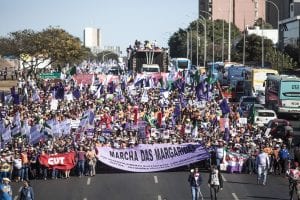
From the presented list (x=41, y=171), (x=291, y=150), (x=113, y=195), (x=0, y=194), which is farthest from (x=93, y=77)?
(x=0, y=194)

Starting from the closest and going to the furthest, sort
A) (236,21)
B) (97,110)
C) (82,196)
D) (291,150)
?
(82,196), (291,150), (97,110), (236,21)

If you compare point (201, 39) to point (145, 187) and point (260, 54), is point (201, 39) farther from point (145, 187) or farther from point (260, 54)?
point (145, 187)

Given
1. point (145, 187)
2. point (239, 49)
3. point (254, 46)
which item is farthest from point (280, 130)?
point (239, 49)

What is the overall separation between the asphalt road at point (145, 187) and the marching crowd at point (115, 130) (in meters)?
0.66

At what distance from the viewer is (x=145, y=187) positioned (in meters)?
25.1

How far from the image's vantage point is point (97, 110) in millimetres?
38438

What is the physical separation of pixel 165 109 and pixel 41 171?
43.9 feet

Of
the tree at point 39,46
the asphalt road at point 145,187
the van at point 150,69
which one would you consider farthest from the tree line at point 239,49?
the asphalt road at point 145,187

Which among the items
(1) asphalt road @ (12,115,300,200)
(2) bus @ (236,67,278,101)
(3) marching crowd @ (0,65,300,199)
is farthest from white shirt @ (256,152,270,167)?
(2) bus @ (236,67,278,101)

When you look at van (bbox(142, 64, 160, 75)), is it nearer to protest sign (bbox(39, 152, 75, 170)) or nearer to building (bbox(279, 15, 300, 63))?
building (bbox(279, 15, 300, 63))

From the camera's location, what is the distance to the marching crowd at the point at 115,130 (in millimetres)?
27062

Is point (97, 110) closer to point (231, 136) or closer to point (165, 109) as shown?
point (165, 109)

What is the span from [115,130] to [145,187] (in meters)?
8.36

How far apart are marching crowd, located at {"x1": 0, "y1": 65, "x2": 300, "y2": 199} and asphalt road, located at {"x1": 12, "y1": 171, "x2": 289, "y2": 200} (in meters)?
0.66
